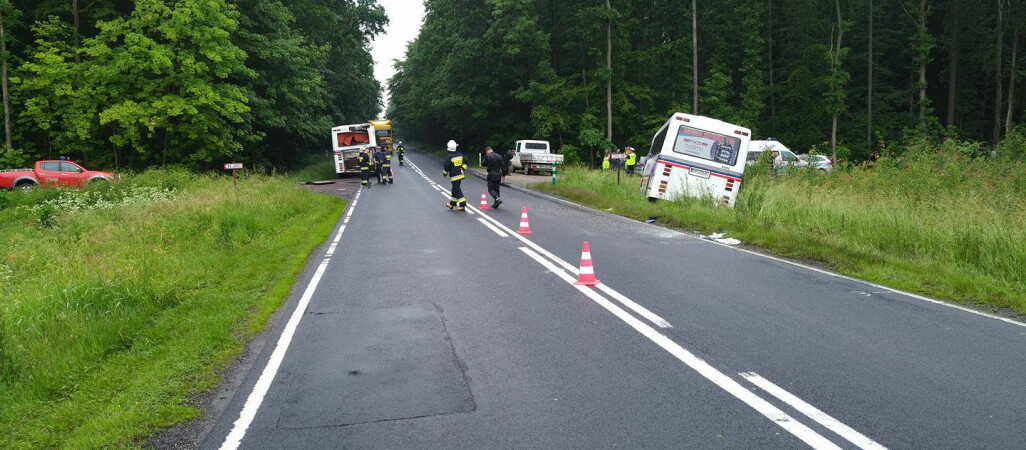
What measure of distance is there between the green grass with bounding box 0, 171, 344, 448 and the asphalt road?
0.56 meters

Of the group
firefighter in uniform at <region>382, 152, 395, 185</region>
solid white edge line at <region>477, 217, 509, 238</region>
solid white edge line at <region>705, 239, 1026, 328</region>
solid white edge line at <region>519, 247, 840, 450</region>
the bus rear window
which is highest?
the bus rear window

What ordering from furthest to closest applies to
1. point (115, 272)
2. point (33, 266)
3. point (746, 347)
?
point (33, 266) → point (115, 272) → point (746, 347)

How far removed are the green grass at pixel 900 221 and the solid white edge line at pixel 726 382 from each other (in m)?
4.04

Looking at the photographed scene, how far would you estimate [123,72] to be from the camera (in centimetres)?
2577

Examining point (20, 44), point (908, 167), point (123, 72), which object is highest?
point (20, 44)

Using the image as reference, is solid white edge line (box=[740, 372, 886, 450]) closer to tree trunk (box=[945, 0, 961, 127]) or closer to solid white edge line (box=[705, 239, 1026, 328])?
solid white edge line (box=[705, 239, 1026, 328])

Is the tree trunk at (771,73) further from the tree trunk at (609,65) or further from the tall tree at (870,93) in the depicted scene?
the tree trunk at (609,65)

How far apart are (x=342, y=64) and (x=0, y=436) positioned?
157 ft

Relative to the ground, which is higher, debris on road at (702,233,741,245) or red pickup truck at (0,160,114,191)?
red pickup truck at (0,160,114,191)

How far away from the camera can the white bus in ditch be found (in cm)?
1742

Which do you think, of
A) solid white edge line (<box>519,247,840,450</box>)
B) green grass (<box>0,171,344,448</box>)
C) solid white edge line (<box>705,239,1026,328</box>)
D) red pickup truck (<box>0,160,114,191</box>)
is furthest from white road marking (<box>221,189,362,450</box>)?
red pickup truck (<box>0,160,114,191</box>)

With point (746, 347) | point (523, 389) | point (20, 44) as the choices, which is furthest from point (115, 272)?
point (20, 44)

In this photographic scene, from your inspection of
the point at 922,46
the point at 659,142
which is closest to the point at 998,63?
the point at 922,46

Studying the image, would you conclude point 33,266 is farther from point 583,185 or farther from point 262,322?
point 583,185
